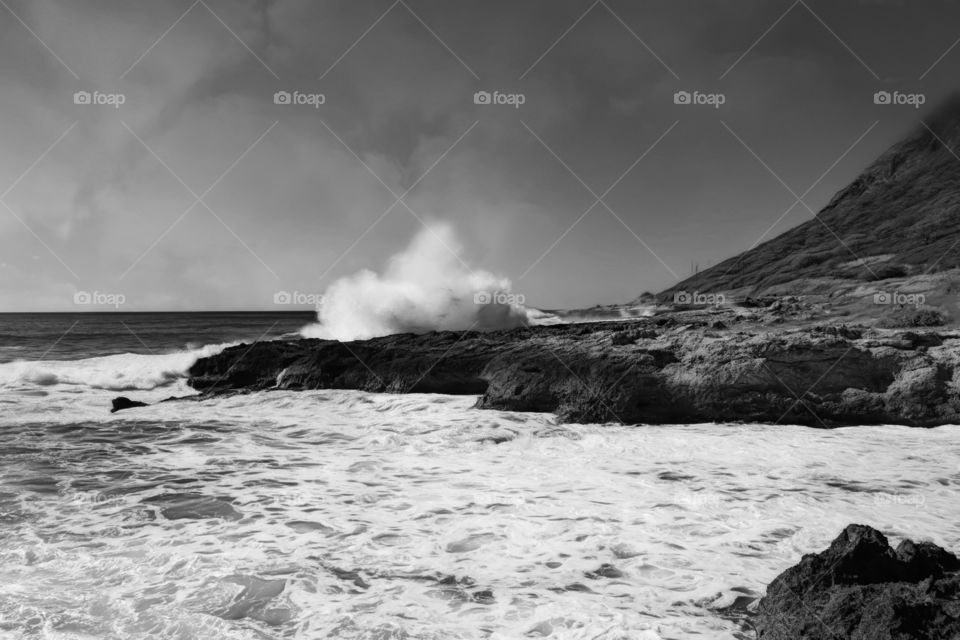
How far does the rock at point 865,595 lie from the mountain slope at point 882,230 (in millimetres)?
32556

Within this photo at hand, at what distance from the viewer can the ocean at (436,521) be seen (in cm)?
384

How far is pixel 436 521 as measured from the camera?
5516 millimetres

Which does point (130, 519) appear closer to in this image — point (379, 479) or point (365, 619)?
point (379, 479)

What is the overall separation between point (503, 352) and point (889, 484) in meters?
7.35
